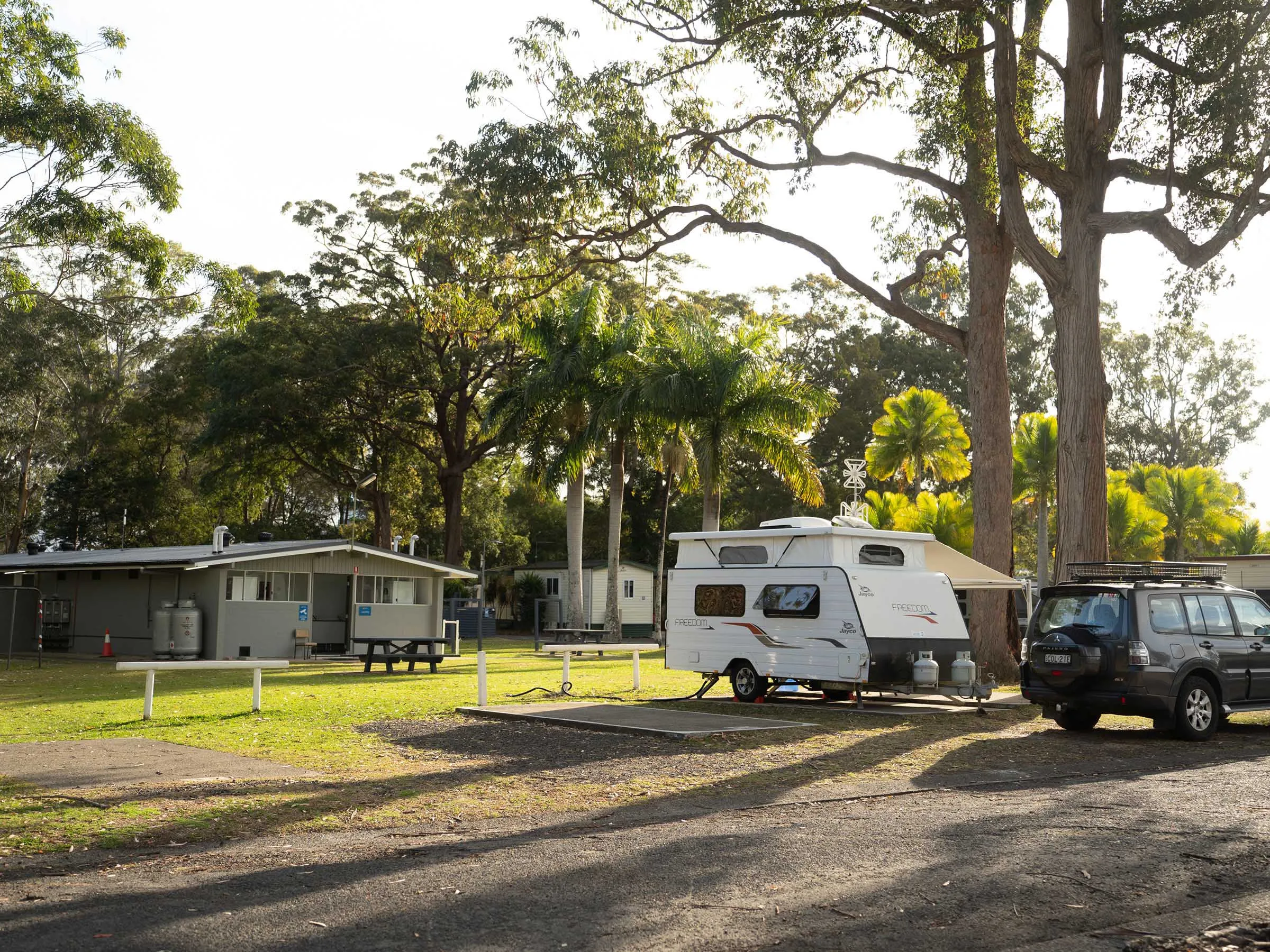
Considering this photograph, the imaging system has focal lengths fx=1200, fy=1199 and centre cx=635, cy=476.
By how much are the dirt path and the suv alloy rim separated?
4.54 metres

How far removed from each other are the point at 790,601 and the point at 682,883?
10046 millimetres

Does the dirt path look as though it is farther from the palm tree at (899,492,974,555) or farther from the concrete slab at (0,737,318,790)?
the palm tree at (899,492,974,555)

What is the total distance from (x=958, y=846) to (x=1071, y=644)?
6602 mm

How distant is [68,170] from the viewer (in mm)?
19078

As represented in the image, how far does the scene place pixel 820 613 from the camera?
15.5 m

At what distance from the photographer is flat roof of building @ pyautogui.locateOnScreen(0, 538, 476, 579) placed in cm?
2812

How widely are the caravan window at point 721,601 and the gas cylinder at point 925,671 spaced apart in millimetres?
2481

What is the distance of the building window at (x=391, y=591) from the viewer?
3194 cm

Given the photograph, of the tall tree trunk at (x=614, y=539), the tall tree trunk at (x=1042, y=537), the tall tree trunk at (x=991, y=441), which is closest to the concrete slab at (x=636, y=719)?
the tall tree trunk at (x=991, y=441)

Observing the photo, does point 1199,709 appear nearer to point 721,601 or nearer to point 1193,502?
point 721,601

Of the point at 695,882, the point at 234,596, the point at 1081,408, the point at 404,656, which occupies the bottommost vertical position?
the point at 695,882

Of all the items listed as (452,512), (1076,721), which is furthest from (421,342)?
Result: (1076,721)

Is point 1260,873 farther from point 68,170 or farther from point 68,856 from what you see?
point 68,170

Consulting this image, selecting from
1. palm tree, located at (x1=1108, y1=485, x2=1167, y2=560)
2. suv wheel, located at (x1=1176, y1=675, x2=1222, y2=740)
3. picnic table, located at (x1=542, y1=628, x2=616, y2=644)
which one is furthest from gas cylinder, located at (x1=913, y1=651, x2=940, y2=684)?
palm tree, located at (x1=1108, y1=485, x2=1167, y2=560)
